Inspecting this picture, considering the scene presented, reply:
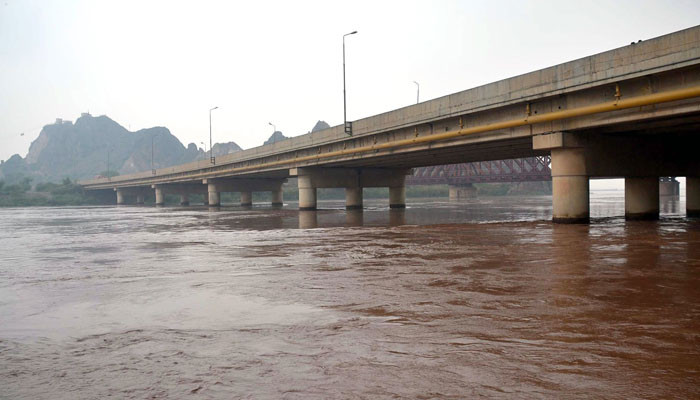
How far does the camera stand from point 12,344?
6.64m

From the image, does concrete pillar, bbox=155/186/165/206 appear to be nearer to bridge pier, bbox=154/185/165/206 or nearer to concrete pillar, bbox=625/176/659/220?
bridge pier, bbox=154/185/165/206

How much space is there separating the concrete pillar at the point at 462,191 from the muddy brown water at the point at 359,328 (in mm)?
123665

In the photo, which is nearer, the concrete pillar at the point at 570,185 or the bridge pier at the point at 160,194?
the concrete pillar at the point at 570,185

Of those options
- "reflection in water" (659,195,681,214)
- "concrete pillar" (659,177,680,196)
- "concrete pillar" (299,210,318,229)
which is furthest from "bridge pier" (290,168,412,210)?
"concrete pillar" (659,177,680,196)

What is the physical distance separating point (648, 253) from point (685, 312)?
7.62m

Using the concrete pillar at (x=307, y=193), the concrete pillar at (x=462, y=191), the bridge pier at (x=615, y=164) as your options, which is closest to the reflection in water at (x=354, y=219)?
the concrete pillar at (x=307, y=193)

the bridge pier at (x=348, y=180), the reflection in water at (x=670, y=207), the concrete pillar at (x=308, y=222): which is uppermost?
the bridge pier at (x=348, y=180)

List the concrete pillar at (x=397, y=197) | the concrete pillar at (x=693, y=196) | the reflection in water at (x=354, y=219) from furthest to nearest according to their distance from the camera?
the concrete pillar at (x=397, y=197), the concrete pillar at (x=693, y=196), the reflection in water at (x=354, y=219)

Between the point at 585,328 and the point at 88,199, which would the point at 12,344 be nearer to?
the point at 585,328

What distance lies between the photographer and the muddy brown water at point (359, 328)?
196 inches

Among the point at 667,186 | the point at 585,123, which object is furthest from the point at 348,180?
the point at 667,186

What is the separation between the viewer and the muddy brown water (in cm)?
499

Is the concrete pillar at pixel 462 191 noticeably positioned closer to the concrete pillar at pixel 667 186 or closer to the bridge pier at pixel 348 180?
the concrete pillar at pixel 667 186

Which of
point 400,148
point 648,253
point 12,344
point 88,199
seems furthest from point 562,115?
point 88,199
